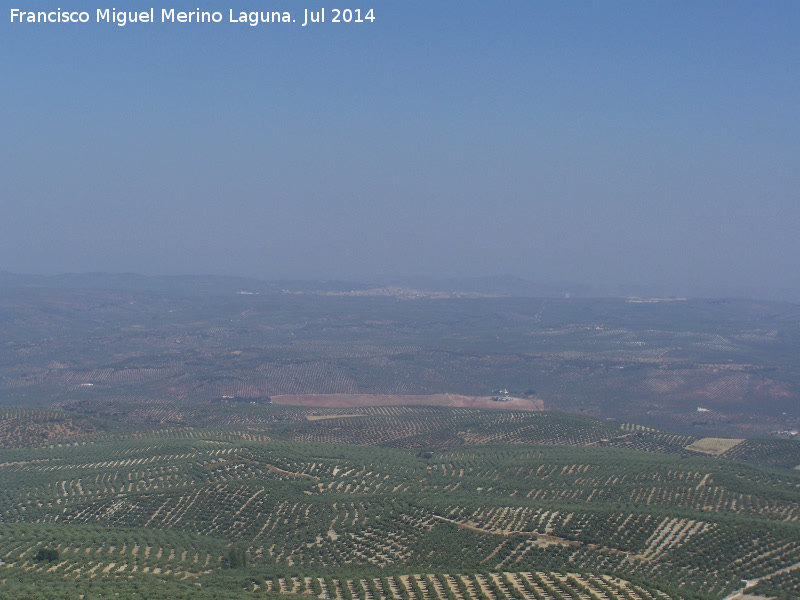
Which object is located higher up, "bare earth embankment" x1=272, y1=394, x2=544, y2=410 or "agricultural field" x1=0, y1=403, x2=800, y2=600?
"agricultural field" x1=0, y1=403, x2=800, y2=600

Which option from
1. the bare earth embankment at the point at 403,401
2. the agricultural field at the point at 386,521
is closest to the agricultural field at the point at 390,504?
the agricultural field at the point at 386,521

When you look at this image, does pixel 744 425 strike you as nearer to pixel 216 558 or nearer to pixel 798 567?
pixel 798 567

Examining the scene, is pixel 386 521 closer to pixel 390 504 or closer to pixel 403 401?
pixel 390 504

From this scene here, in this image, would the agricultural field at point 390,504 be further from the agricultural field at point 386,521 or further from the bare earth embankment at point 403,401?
the bare earth embankment at point 403,401

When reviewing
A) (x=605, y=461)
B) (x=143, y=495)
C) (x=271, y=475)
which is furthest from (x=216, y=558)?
(x=605, y=461)

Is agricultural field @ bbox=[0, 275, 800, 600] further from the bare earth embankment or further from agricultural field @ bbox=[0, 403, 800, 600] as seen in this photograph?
the bare earth embankment

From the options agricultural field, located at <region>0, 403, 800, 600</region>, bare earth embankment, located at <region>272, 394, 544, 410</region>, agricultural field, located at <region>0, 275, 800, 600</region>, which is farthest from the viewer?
bare earth embankment, located at <region>272, 394, 544, 410</region>

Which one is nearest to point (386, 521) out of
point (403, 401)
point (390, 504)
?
point (390, 504)

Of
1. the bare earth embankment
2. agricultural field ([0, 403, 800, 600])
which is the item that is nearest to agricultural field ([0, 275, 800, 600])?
agricultural field ([0, 403, 800, 600])
